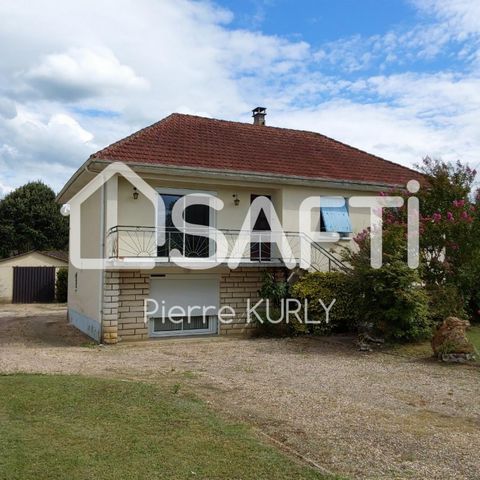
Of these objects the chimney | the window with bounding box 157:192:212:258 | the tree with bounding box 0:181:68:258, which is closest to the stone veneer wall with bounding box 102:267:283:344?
the window with bounding box 157:192:212:258

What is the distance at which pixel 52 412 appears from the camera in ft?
20.7

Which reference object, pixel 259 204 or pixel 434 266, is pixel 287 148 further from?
pixel 434 266

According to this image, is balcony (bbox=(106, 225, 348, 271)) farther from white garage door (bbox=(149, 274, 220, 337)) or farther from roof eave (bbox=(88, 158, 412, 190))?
roof eave (bbox=(88, 158, 412, 190))

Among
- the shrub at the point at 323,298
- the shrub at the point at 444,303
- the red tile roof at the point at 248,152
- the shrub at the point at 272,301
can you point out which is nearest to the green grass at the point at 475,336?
the shrub at the point at 444,303

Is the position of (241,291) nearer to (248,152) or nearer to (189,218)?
(189,218)

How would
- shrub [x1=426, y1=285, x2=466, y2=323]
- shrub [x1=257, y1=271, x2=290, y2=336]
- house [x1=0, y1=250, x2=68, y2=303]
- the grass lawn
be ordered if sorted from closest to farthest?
the grass lawn, shrub [x1=426, y1=285, x2=466, y2=323], shrub [x1=257, y1=271, x2=290, y2=336], house [x1=0, y1=250, x2=68, y2=303]

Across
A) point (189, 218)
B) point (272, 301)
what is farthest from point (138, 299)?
point (272, 301)

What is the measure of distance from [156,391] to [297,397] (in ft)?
6.67

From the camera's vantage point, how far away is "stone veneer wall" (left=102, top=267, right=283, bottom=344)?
13.4 metres

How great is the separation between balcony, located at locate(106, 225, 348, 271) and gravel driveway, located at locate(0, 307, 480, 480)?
229cm

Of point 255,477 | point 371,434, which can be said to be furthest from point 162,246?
point 255,477

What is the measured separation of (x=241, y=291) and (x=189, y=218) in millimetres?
2597

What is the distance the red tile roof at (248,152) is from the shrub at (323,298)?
3.32 metres

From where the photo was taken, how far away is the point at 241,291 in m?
15.2
